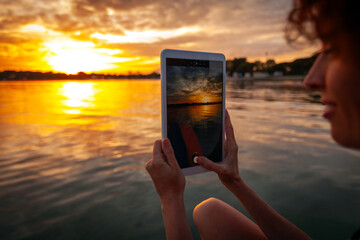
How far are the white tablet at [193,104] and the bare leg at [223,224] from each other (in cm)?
36

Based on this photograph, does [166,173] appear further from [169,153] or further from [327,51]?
[327,51]

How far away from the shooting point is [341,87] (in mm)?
847

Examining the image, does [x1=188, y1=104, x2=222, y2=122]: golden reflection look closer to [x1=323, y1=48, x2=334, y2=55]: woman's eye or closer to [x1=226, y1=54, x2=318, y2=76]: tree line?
[x1=323, y1=48, x2=334, y2=55]: woman's eye

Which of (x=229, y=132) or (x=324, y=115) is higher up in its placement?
(x=324, y=115)

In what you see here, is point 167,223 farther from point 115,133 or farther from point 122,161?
point 115,133

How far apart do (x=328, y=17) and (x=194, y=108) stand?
101cm

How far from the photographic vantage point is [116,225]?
325 cm

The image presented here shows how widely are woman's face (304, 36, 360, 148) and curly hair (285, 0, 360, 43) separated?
4 cm

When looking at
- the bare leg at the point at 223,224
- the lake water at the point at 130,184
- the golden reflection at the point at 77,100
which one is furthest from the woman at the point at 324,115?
the golden reflection at the point at 77,100

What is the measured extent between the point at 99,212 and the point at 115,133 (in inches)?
180

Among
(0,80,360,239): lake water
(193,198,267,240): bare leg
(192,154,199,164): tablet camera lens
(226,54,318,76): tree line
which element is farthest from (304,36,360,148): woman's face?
(226,54,318,76): tree line

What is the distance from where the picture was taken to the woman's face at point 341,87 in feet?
2.66

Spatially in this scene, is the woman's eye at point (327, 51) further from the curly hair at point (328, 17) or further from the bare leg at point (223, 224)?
the bare leg at point (223, 224)

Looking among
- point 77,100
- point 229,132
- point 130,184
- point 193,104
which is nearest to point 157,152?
point 193,104
